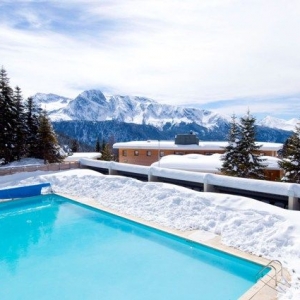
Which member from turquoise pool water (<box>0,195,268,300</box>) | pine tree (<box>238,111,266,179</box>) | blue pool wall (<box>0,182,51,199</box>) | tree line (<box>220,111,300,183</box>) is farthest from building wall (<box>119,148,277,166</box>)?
turquoise pool water (<box>0,195,268,300</box>)

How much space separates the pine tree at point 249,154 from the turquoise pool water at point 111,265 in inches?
484

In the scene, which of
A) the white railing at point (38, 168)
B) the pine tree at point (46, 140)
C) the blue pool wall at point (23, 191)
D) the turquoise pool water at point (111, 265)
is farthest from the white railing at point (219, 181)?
the pine tree at point (46, 140)

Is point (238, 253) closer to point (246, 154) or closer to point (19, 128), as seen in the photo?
point (246, 154)

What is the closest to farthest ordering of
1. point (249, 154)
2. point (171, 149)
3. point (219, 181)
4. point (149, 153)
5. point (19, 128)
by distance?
point (219, 181) → point (249, 154) → point (19, 128) → point (171, 149) → point (149, 153)

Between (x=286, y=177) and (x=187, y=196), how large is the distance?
988 cm

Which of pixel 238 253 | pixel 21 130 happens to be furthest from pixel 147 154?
pixel 238 253

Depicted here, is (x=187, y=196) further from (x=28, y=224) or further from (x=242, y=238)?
(x=28, y=224)

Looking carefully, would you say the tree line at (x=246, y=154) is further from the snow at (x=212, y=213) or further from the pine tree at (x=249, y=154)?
the snow at (x=212, y=213)

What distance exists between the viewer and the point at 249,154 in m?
21.8

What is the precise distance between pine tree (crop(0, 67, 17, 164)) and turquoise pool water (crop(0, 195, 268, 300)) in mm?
15527

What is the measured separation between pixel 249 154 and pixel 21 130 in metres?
20.6

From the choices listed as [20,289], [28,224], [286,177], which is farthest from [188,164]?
[20,289]

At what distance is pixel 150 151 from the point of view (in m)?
32.8

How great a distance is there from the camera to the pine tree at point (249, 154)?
21312 mm
